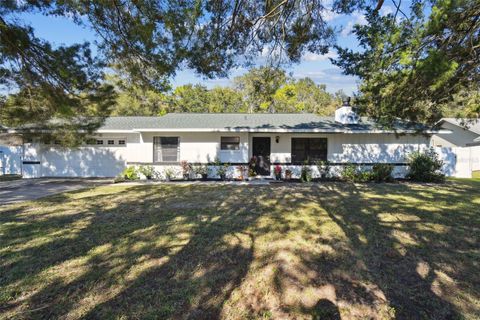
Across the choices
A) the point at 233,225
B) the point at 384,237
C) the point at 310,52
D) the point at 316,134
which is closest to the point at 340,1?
the point at 310,52

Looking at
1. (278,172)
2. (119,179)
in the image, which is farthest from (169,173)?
(278,172)

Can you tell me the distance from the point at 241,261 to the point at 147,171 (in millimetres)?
10896

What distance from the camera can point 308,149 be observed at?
14445 mm

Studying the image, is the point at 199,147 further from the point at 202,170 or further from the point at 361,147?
the point at 361,147

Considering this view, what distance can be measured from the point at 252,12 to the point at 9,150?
18.8 m

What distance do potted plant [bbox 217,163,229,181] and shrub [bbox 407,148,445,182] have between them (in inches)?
350

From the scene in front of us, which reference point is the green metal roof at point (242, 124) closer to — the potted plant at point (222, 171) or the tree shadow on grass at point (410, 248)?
the potted plant at point (222, 171)

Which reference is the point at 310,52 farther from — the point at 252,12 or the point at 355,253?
the point at 355,253

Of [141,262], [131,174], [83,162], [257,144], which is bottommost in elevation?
[141,262]

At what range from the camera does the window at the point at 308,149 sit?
47.2 feet

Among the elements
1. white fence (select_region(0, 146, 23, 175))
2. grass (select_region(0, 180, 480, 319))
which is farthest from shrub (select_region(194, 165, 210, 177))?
white fence (select_region(0, 146, 23, 175))

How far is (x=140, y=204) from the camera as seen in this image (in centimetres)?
827

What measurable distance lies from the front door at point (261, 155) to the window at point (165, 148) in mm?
4034

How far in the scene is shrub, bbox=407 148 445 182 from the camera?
42.5 ft
